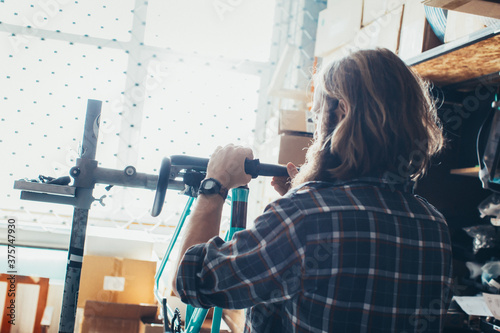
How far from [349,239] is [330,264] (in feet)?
0.17

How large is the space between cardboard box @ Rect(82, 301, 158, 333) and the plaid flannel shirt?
154cm

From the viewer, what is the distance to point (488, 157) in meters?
1.26

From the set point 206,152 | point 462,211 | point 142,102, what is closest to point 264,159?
point 206,152

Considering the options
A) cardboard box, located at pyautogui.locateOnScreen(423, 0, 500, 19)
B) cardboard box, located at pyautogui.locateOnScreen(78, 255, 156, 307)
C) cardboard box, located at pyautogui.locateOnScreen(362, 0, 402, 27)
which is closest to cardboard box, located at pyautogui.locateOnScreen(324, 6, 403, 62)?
cardboard box, located at pyautogui.locateOnScreen(362, 0, 402, 27)

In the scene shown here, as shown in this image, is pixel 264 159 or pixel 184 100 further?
pixel 184 100

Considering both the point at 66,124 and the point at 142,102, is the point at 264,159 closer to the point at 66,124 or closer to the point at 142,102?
the point at 142,102

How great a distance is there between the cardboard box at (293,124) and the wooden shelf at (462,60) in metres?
0.70

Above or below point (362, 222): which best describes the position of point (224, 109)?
above

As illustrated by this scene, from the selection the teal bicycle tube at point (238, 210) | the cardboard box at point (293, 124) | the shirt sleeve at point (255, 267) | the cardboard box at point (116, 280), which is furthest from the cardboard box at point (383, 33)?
the cardboard box at point (116, 280)

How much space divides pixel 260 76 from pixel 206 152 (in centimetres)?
64

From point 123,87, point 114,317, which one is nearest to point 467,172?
point 114,317

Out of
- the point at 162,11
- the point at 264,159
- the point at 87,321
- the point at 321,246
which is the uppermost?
the point at 162,11

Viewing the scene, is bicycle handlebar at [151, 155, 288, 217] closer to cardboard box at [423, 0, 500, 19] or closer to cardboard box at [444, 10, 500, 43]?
cardboard box at [423, 0, 500, 19]

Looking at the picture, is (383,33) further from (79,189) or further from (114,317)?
(114,317)
